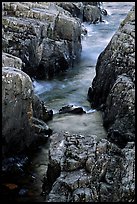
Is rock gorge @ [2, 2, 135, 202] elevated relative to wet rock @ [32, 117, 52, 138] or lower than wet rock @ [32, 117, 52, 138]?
elevated

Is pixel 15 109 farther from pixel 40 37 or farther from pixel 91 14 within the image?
pixel 91 14

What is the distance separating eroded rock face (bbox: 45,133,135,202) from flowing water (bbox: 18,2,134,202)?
1815mm

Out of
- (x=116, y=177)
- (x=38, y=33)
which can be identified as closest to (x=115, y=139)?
(x=116, y=177)

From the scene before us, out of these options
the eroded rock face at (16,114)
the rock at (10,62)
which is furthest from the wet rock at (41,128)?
the rock at (10,62)

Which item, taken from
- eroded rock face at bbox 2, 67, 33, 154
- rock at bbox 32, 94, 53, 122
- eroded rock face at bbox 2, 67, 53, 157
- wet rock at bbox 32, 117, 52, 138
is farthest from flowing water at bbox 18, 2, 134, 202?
eroded rock face at bbox 2, 67, 33, 154

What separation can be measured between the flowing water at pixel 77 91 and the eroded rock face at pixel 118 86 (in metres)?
0.57

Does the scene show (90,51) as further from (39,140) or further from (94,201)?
(94,201)

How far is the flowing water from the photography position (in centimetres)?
1738

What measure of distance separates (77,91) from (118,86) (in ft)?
18.5

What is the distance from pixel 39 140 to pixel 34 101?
1725 mm

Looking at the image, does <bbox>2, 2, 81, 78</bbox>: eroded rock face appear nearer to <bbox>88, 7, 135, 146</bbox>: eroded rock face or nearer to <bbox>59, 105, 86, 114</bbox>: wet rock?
<bbox>88, 7, 135, 146</bbox>: eroded rock face

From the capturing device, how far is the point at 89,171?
1134 cm

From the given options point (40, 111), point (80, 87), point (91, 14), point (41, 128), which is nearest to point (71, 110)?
point (40, 111)

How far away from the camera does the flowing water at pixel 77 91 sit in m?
→ 17.4
